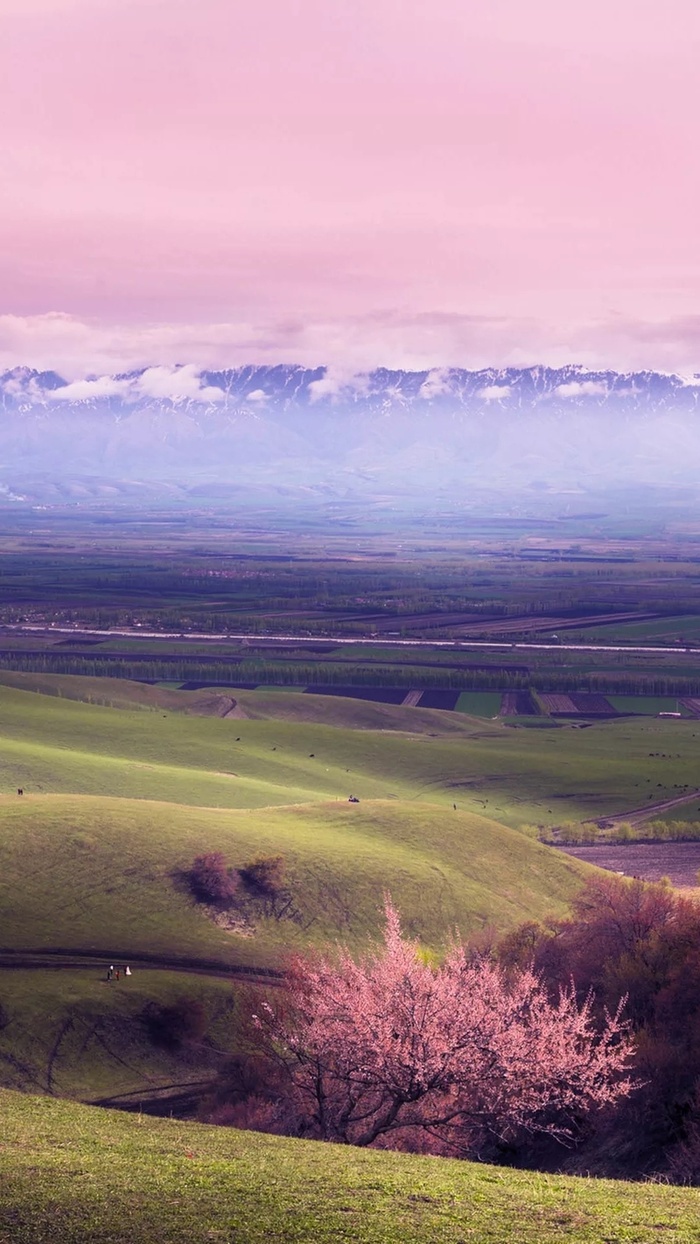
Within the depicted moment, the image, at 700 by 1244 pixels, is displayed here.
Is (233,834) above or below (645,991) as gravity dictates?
below

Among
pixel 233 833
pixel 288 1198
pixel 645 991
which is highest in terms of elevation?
pixel 288 1198

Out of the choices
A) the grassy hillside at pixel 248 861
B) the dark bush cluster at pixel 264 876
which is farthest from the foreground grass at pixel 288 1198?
the dark bush cluster at pixel 264 876

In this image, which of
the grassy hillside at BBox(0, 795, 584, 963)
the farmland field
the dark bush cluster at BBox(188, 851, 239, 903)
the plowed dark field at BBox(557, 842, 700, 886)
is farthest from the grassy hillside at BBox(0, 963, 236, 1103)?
the plowed dark field at BBox(557, 842, 700, 886)

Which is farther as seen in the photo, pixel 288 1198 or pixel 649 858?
pixel 649 858

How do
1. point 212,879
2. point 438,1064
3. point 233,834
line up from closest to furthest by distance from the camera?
point 438,1064 → point 212,879 → point 233,834

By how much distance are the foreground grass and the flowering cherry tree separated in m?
5.04

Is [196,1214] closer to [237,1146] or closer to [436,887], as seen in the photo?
[237,1146]

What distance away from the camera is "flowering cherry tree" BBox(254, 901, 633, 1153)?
144ft

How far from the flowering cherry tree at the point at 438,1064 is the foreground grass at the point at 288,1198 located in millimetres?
5036

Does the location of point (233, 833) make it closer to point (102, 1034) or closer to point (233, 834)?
point (233, 834)

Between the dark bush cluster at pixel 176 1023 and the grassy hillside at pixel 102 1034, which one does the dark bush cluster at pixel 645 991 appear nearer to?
the grassy hillside at pixel 102 1034

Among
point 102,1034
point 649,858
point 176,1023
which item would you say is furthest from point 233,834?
point 649,858

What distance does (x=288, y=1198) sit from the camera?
31.6m

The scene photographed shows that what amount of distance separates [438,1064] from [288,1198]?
41.6 ft
